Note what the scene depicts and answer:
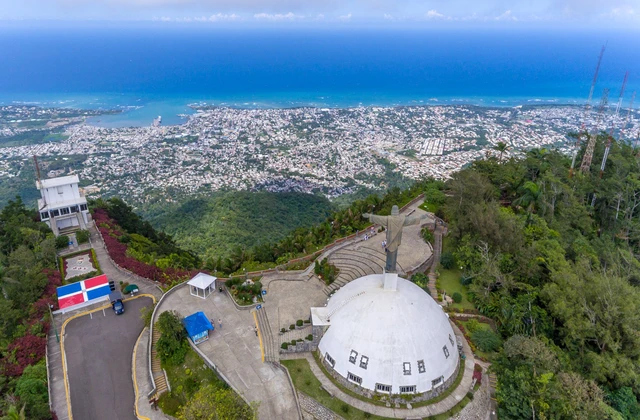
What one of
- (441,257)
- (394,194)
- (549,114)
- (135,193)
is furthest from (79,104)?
(549,114)

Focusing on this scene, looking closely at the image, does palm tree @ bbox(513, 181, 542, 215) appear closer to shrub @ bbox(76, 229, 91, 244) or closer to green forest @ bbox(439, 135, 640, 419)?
green forest @ bbox(439, 135, 640, 419)

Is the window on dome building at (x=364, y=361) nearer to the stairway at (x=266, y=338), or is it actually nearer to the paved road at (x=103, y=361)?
the stairway at (x=266, y=338)

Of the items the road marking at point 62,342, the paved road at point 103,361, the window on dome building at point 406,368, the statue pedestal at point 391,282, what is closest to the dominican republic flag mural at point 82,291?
the road marking at point 62,342

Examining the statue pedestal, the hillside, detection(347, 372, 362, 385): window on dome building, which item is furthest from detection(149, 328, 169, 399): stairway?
the hillside

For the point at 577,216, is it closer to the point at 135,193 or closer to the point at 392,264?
the point at 392,264

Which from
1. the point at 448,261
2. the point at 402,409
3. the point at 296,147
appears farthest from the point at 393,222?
the point at 296,147
